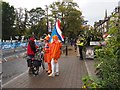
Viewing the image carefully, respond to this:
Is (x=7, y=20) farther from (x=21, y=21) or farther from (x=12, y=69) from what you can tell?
(x=12, y=69)

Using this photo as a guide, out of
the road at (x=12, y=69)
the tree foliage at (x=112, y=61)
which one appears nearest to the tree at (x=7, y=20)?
the road at (x=12, y=69)

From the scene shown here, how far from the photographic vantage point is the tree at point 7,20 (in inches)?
3450

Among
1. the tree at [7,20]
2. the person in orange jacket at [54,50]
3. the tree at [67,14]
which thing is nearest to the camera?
the person in orange jacket at [54,50]

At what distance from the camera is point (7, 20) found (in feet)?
294

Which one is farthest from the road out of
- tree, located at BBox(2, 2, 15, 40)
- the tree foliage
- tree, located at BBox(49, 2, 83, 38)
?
tree, located at BBox(2, 2, 15, 40)

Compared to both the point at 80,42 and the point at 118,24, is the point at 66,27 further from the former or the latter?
the point at 118,24

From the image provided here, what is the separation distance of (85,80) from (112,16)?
124 cm

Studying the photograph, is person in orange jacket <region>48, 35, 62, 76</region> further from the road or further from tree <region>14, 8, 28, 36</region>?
tree <region>14, 8, 28, 36</region>

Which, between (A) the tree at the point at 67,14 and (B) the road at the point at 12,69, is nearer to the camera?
(B) the road at the point at 12,69

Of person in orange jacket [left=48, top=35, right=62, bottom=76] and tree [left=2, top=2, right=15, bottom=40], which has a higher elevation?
tree [left=2, top=2, right=15, bottom=40]

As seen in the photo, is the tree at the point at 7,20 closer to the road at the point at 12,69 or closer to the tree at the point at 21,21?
the tree at the point at 21,21

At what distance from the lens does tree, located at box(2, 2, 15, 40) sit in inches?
3450

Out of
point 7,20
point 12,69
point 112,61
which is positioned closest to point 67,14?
point 7,20

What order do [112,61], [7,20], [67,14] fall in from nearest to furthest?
[112,61] → [67,14] → [7,20]
